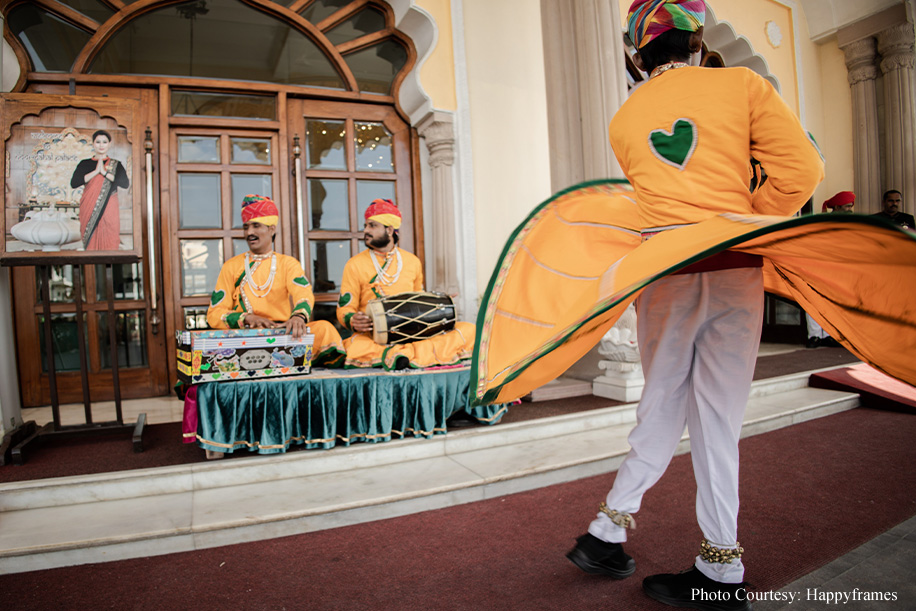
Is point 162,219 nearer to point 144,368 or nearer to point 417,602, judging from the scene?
point 144,368

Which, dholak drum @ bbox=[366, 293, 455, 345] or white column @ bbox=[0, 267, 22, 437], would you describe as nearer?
white column @ bbox=[0, 267, 22, 437]

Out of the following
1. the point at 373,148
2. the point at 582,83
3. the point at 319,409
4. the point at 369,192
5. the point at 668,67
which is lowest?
the point at 319,409

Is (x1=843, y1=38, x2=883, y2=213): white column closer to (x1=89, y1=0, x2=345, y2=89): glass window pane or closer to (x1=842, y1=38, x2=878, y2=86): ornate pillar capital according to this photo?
(x1=842, y1=38, x2=878, y2=86): ornate pillar capital

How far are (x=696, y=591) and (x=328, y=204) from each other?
4401 mm

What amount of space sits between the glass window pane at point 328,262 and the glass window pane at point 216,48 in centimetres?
145

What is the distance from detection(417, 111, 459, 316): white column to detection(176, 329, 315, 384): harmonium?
222 cm

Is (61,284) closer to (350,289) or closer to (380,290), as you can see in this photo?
(350,289)

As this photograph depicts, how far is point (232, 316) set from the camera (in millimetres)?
3385

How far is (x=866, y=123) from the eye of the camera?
749 cm

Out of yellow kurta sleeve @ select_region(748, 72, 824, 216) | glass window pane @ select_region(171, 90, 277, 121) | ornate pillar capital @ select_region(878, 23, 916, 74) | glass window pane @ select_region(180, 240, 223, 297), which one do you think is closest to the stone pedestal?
yellow kurta sleeve @ select_region(748, 72, 824, 216)

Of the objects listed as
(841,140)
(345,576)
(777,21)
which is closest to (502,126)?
(345,576)

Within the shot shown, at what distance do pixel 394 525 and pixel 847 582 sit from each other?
168 cm

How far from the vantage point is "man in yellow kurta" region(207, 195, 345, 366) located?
11.3 feet

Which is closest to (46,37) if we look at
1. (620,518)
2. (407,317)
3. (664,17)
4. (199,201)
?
(199,201)
